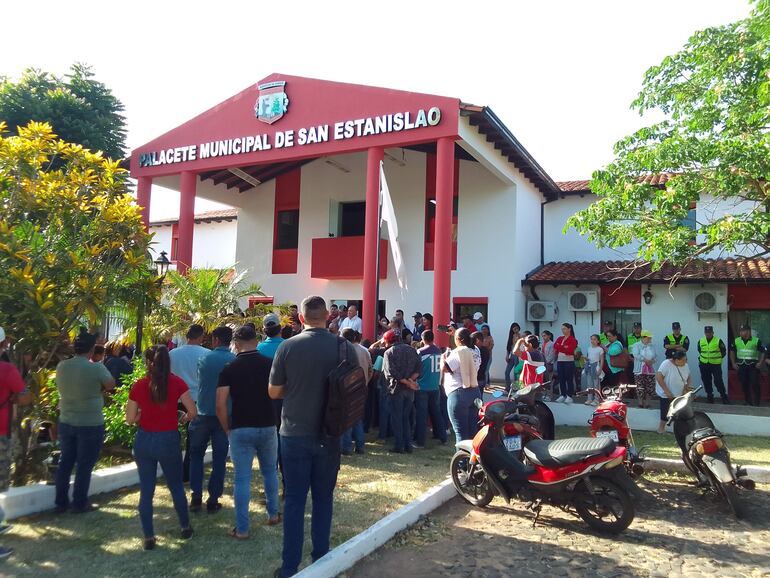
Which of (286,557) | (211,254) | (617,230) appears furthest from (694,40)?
(211,254)

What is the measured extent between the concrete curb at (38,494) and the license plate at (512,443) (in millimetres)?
3855

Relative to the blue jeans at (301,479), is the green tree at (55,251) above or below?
above

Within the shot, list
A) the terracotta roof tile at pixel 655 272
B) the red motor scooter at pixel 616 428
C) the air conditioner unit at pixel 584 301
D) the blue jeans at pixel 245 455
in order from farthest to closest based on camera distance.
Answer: the air conditioner unit at pixel 584 301, the terracotta roof tile at pixel 655 272, the red motor scooter at pixel 616 428, the blue jeans at pixel 245 455

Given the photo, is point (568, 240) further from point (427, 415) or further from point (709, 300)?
point (427, 415)

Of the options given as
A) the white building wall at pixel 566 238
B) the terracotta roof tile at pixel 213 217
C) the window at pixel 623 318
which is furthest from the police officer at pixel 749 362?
the terracotta roof tile at pixel 213 217

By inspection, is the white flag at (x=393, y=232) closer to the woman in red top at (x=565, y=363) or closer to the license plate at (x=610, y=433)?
the woman in red top at (x=565, y=363)

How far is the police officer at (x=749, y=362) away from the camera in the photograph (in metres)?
12.5

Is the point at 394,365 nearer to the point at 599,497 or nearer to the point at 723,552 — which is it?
the point at 599,497

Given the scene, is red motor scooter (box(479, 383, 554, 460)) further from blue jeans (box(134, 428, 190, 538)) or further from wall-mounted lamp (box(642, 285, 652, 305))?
wall-mounted lamp (box(642, 285, 652, 305))

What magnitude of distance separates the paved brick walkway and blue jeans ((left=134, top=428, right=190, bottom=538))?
5.12 ft

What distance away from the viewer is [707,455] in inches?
214

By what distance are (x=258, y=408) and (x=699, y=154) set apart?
29.5 ft

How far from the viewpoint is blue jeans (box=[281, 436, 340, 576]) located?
3.66 meters

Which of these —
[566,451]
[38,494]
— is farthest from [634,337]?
[38,494]
